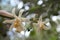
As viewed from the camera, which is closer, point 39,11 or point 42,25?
point 42,25

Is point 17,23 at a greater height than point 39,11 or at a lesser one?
lesser

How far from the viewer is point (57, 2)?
100 cm

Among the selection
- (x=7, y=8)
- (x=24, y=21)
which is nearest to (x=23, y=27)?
(x=24, y=21)

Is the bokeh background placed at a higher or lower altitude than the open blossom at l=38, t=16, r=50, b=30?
higher

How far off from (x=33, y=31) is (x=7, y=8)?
20cm

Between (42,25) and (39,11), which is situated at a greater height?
(39,11)

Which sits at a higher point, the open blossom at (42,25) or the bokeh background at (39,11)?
the bokeh background at (39,11)

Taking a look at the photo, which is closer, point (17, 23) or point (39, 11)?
point (17, 23)

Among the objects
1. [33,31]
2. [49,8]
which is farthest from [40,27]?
[49,8]

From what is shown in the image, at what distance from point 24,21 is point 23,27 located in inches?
1.2

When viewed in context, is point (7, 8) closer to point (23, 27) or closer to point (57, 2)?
point (23, 27)

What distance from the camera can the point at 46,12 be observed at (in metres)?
0.98

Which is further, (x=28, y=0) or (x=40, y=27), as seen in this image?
(x=28, y=0)

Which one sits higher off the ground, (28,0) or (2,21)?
(28,0)
